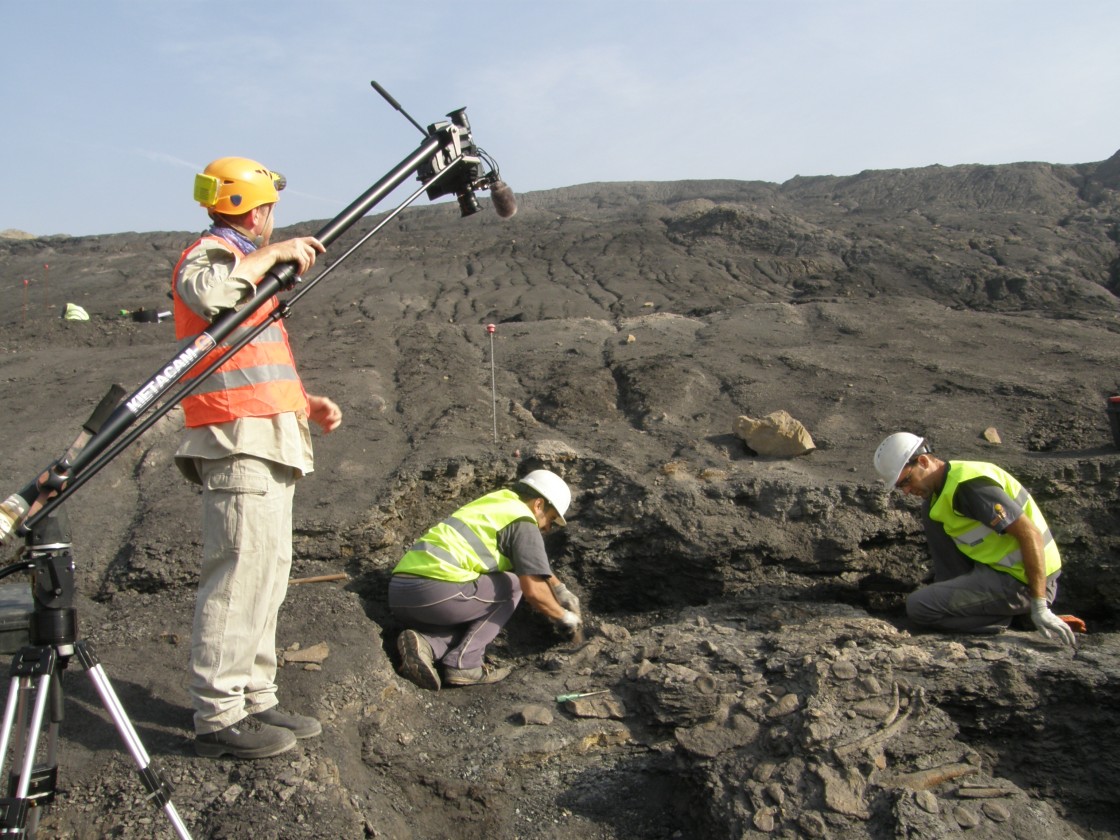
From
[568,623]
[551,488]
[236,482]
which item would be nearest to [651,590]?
[568,623]

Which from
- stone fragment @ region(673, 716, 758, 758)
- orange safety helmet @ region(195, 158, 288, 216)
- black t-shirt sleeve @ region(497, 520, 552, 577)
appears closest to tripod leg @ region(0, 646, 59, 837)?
orange safety helmet @ region(195, 158, 288, 216)

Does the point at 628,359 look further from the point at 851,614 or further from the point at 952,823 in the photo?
the point at 952,823

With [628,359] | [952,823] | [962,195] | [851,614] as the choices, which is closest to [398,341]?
[628,359]

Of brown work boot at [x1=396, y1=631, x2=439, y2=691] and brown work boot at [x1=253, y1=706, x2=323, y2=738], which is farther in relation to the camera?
brown work boot at [x1=396, y1=631, x2=439, y2=691]

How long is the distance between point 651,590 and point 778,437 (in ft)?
4.81

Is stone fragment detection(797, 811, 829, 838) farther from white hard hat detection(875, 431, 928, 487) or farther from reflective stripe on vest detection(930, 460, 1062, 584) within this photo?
white hard hat detection(875, 431, 928, 487)

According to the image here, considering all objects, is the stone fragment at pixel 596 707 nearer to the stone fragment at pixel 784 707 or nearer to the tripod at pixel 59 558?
the stone fragment at pixel 784 707

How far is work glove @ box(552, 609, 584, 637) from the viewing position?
415 cm

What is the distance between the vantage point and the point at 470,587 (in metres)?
4.04

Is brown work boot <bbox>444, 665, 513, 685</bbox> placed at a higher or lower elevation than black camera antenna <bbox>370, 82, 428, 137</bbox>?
lower

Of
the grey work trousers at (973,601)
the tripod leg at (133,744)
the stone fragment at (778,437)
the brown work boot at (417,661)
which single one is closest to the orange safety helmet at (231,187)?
the tripod leg at (133,744)

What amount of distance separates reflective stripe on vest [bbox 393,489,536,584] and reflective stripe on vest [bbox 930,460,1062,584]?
2053 millimetres

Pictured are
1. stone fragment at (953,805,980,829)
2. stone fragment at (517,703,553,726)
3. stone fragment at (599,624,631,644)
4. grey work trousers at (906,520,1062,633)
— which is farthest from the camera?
stone fragment at (599,624,631,644)

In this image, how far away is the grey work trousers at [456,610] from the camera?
3975 millimetres
